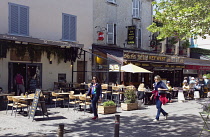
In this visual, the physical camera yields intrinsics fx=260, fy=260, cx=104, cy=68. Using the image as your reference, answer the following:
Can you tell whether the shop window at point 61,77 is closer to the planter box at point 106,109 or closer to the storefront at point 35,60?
the storefront at point 35,60

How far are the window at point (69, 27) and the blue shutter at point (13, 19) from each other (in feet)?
10.7

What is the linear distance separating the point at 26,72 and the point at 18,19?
3.07 meters

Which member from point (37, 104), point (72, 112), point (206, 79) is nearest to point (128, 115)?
point (72, 112)

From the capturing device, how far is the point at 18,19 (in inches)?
583

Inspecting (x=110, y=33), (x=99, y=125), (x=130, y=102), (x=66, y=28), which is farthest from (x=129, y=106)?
(x=110, y=33)

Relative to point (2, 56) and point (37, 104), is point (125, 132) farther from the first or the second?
point (2, 56)

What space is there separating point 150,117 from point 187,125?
1797 mm

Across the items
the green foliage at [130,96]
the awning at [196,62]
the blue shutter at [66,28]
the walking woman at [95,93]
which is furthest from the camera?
the awning at [196,62]

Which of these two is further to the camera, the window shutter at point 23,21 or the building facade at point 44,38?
the window shutter at point 23,21

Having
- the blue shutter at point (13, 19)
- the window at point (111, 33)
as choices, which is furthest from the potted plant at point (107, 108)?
the window at point (111, 33)

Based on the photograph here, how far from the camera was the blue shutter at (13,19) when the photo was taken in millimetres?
14492

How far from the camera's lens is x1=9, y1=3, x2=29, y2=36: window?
47.7 feet

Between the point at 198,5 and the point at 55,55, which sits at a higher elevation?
the point at 198,5

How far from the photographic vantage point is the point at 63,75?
56.2 feet
